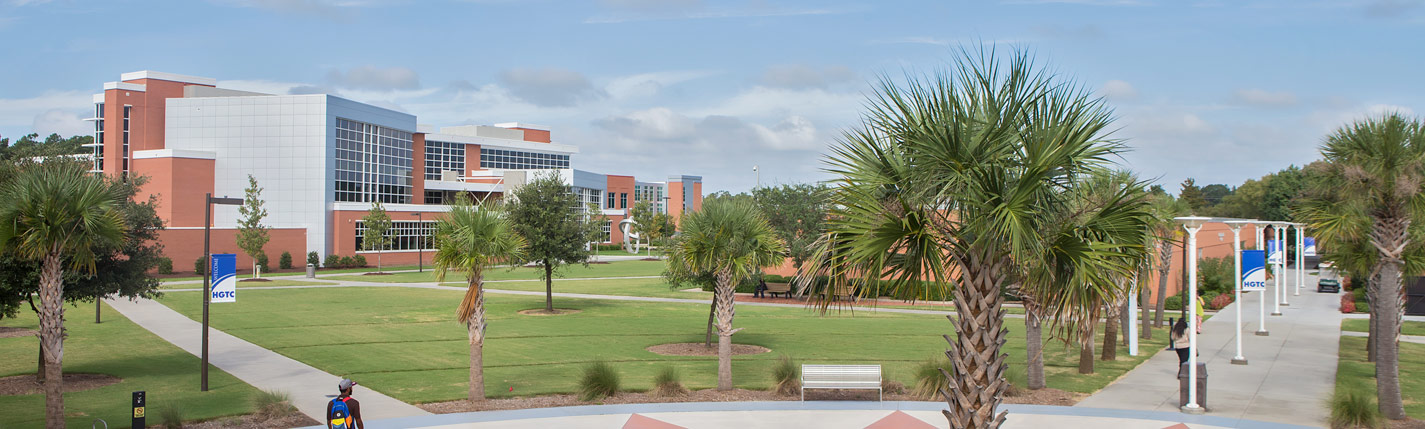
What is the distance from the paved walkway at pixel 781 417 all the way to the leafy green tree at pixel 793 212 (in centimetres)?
2202

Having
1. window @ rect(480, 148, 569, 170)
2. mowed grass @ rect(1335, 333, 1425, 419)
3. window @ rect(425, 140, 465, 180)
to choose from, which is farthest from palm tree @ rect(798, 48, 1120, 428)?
window @ rect(480, 148, 569, 170)

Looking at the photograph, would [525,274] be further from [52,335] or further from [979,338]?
[979,338]

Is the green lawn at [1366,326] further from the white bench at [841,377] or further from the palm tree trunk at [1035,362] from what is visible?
the white bench at [841,377]

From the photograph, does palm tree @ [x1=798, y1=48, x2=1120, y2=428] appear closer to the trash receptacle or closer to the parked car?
the trash receptacle

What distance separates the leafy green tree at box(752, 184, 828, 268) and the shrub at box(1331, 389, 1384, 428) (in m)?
23.9

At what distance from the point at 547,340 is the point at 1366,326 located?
95.3ft

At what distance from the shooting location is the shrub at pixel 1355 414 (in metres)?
13.8

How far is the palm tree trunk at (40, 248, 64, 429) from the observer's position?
1324 cm

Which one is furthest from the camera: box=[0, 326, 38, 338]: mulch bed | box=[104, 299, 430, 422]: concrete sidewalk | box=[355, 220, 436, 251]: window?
box=[355, 220, 436, 251]: window

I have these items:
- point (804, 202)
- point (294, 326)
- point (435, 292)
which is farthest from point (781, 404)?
point (435, 292)

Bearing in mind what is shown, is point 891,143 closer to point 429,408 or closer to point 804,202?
point 429,408

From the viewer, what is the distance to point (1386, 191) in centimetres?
1499

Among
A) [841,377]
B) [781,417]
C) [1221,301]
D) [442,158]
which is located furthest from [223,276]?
[442,158]

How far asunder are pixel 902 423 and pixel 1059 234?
4.45 meters
